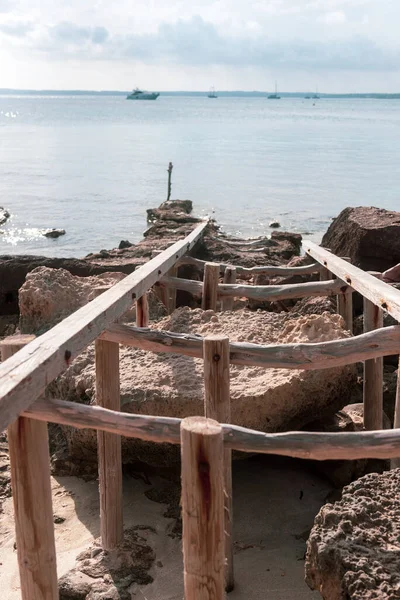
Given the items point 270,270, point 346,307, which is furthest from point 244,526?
point 270,270

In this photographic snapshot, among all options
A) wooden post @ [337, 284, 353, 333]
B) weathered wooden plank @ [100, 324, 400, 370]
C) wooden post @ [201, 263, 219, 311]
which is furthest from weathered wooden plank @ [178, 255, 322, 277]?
weathered wooden plank @ [100, 324, 400, 370]

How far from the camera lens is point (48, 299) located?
260 inches

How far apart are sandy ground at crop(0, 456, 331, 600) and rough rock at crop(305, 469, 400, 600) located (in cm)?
107

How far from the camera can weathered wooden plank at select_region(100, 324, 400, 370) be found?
3.83m

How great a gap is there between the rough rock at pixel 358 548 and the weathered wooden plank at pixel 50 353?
1330 millimetres

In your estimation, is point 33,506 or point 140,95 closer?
point 33,506

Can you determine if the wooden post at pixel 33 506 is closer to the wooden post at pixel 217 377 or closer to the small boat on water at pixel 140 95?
the wooden post at pixel 217 377

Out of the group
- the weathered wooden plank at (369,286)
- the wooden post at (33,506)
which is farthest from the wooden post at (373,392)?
→ the wooden post at (33,506)

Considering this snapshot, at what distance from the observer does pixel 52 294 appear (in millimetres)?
6672

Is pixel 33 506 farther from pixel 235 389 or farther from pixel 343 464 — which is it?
pixel 343 464

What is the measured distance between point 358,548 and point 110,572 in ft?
6.24

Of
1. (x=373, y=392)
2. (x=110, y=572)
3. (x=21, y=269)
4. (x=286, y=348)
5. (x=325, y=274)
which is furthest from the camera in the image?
(x=21, y=269)

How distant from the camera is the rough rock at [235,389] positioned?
4.79 metres

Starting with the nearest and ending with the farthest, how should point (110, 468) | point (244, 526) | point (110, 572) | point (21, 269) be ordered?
point (110, 572)
point (110, 468)
point (244, 526)
point (21, 269)
